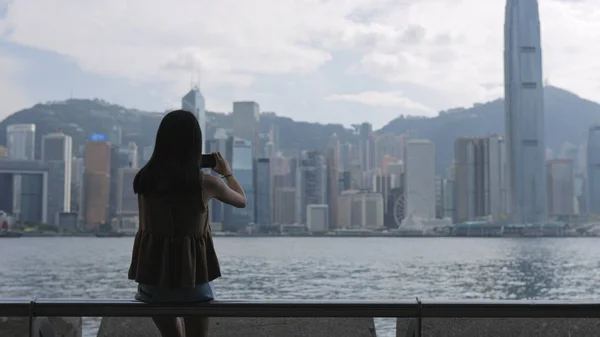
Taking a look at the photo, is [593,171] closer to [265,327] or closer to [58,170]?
[58,170]

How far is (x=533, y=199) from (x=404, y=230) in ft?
93.8

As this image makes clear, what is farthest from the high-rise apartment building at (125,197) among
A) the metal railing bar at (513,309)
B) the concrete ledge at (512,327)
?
the metal railing bar at (513,309)

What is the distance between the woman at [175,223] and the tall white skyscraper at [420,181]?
165 meters

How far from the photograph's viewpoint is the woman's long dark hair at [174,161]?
3168 mm

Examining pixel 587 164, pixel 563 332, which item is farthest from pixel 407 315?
pixel 587 164

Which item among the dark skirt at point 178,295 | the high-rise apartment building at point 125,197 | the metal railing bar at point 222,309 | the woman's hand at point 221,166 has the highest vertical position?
the high-rise apartment building at point 125,197

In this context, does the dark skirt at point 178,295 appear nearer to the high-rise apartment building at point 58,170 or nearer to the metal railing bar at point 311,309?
the metal railing bar at point 311,309

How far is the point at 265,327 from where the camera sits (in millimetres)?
3340

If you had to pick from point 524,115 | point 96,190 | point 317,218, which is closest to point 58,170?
point 96,190

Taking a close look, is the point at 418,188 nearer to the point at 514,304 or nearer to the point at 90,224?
the point at 90,224

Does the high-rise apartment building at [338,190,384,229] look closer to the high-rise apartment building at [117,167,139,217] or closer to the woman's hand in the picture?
the high-rise apartment building at [117,167,139,217]

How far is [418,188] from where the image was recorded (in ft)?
560

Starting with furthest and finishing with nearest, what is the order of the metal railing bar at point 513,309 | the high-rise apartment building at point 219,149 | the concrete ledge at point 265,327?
1. the high-rise apartment building at point 219,149
2. the concrete ledge at point 265,327
3. the metal railing bar at point 513,309

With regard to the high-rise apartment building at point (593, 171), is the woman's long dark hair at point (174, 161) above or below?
below
